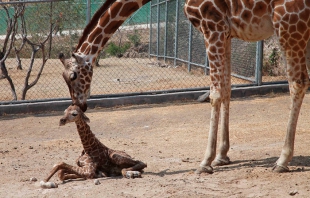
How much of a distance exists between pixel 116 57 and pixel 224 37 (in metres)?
13.7

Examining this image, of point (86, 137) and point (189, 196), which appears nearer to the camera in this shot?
point (189, 196)

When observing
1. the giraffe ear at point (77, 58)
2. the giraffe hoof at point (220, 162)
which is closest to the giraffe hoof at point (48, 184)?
the giraffe ear at point (77, 58)

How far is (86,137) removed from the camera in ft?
18.8

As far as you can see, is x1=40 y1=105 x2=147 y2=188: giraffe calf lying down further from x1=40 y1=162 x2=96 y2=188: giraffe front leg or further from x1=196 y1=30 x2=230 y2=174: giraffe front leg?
x1=196 y1=30 x2=230 y2=174: giraffe front leg

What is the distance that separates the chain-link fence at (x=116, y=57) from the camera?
11.3m

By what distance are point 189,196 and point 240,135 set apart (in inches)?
118

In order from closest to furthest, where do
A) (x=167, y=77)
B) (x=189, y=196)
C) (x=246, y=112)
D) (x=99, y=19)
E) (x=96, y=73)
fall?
(x=189, y=196) < (x=99, y=19) < (x=246, y=112) < (x=167, y=77) < (x=96, y=73)

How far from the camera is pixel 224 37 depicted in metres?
5.62

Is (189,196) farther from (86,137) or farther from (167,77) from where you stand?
(167,77)

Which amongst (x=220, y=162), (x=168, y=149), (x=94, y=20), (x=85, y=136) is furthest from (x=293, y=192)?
(x=94, y=20)

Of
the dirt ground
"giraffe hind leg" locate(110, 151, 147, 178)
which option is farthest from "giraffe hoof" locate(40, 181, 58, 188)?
"giraffe hind leg" locate(110, 151, 147, 178)

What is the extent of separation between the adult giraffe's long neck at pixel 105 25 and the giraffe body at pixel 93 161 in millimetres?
772

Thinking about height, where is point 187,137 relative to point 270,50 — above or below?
below

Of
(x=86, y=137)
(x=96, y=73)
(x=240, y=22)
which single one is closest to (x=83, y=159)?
(x=86, y=137)
